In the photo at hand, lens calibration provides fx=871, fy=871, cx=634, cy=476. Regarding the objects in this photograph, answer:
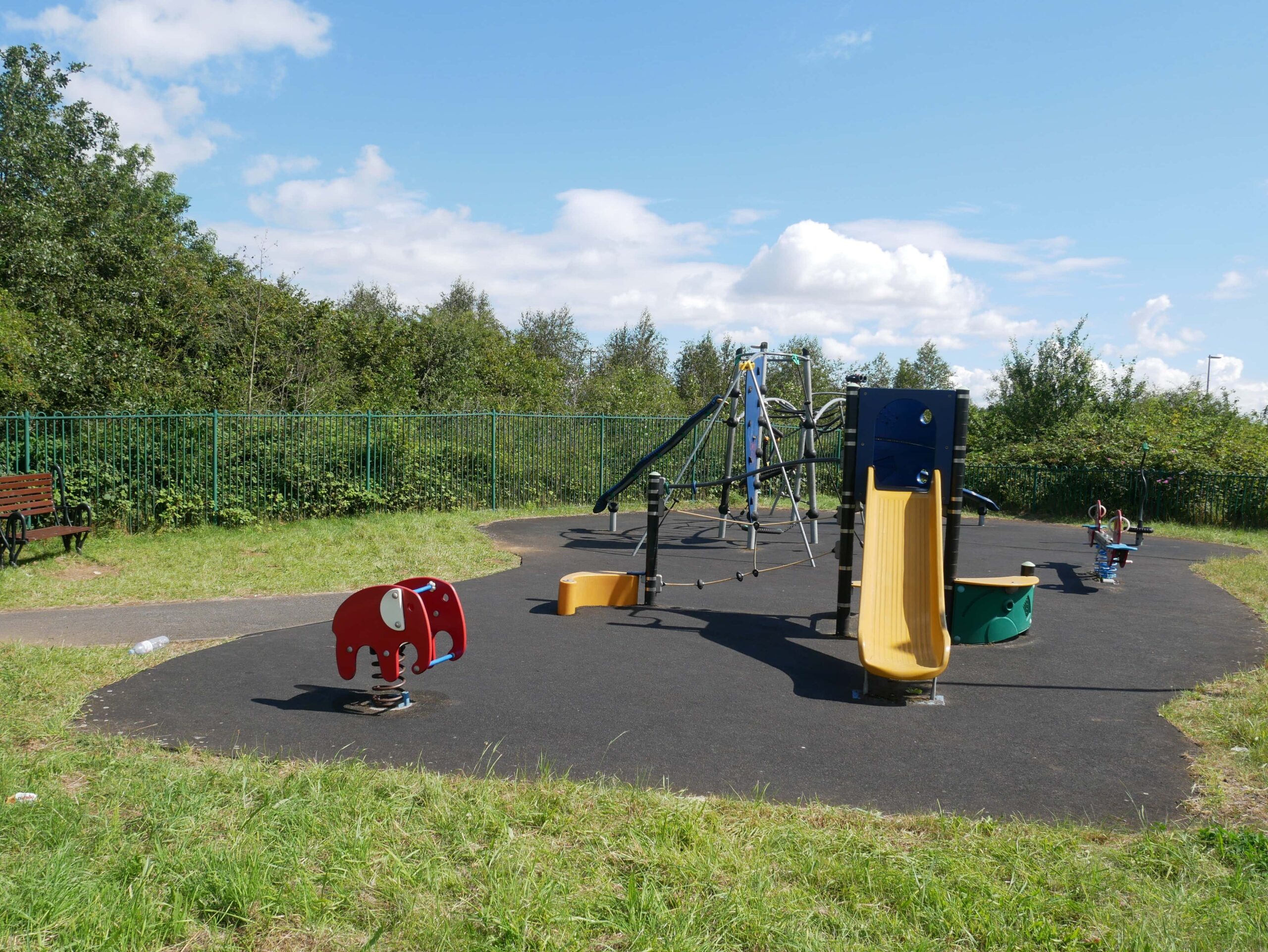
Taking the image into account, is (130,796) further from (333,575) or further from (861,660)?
(333,575)

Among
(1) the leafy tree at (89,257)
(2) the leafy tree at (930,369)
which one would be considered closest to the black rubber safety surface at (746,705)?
(1) the leafy tree at (89,257)

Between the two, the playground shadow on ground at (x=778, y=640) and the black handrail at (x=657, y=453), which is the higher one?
the black handrail at (x=657, y=453)

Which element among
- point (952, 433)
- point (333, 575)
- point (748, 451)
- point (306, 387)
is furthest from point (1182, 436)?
point (306, 387)

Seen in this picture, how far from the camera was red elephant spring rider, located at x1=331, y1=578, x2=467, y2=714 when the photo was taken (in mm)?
5594

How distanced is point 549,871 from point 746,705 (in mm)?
2696

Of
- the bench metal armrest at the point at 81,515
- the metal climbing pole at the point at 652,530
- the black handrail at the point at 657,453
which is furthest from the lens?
the black handrail at the point at 657,453

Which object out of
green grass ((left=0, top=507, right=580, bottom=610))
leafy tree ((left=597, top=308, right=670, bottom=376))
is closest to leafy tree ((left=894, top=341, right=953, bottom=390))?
leafy tree ((left=597, top=308, right=670, bottom=376))

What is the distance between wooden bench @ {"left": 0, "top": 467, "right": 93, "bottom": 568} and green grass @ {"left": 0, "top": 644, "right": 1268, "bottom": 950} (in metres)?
7.08

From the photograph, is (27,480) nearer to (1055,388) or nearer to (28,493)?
(28,493)

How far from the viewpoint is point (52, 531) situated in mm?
10414

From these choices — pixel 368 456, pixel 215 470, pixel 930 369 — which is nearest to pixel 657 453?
pixel 368 456

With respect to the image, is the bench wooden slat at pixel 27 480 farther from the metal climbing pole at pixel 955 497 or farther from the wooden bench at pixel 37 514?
the metal climbing pole at pixel 955 497

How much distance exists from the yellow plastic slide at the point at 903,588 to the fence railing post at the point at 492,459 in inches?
411

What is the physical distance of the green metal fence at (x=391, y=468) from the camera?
41.0 feet
